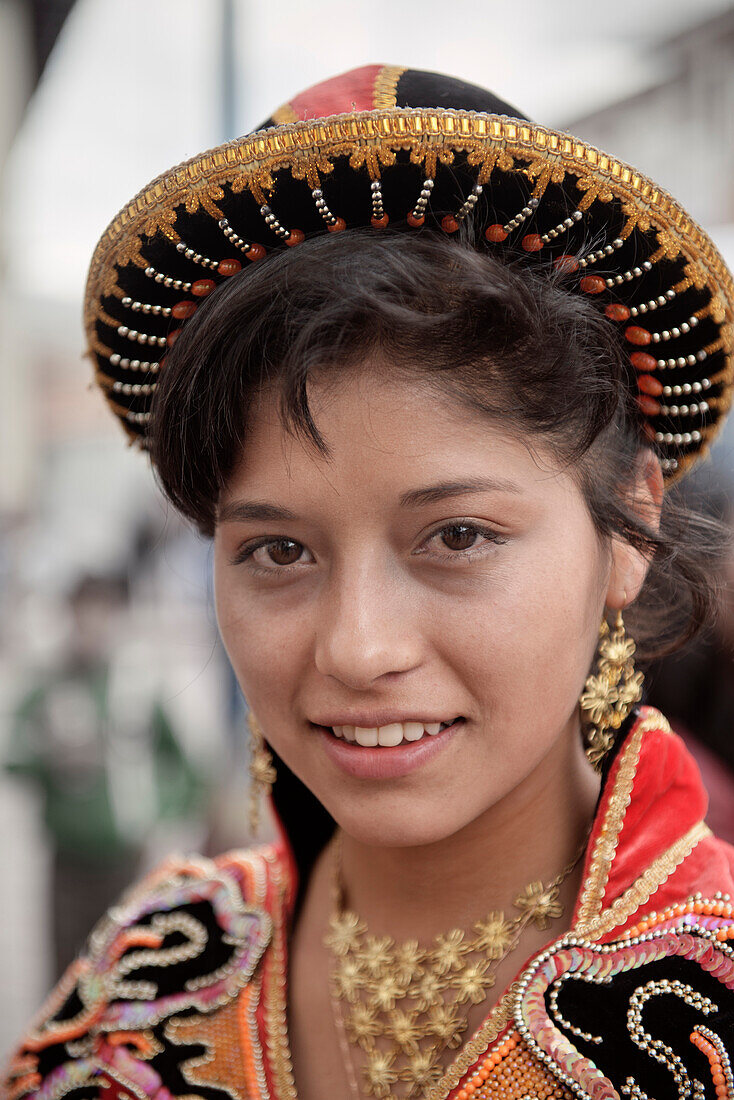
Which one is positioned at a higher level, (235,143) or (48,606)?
(235,143)

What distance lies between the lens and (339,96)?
109 centimetres

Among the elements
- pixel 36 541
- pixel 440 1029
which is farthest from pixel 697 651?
pixel 36 541

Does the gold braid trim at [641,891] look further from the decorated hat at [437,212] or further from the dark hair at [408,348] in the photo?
the decorated hat at [437,212]

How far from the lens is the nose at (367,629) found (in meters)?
0.98

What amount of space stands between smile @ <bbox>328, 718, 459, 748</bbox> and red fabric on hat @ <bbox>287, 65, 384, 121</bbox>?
0.64 metres

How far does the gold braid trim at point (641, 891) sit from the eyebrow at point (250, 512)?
530 millimetres

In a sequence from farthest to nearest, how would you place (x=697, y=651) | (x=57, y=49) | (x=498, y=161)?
1. (x=57, y=49)
2. (x=697, y=651)
3. (x=498, y=161)

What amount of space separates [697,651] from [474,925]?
1.28m

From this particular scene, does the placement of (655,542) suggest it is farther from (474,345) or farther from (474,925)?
(474,925)

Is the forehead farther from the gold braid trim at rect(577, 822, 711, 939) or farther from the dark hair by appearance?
the gold braid trim at rect(577, 822, 711, 939)

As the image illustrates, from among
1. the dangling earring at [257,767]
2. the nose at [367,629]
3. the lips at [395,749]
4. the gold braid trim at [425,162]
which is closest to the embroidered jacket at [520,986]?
the dangling earring at [257,767]

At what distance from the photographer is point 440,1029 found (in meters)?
1.15

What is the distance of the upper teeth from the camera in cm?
104

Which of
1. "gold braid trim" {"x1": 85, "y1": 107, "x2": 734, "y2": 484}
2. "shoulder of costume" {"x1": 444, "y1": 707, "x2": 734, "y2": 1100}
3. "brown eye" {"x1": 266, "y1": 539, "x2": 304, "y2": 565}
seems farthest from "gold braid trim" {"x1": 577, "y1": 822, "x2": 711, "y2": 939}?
"gold braid trim" {"x1": 85, "y1": 107, "x2": 734, "y2": 484}
